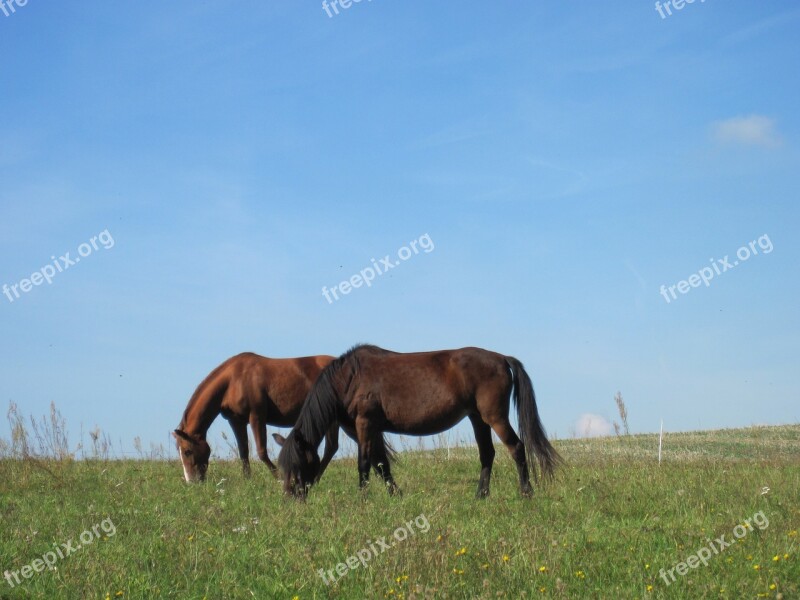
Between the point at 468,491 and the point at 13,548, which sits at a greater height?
the point at 13,548

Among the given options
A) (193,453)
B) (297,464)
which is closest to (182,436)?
(193,453)

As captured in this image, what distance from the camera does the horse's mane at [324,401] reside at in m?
10.8

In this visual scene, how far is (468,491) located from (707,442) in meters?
12.9

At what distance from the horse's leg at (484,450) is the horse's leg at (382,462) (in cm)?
114

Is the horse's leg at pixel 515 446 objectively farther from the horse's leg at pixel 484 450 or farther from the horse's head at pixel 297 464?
the horse's head at pixel 297 464

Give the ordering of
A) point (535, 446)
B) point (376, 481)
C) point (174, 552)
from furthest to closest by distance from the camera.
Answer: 1. point (376, 481)
2. point (535, 446)
3. point (174, 552)

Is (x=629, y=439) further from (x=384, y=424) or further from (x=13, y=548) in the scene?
(x=13, y=548)

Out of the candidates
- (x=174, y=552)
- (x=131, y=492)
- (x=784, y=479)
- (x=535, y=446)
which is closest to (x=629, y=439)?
(x=784, y=479)

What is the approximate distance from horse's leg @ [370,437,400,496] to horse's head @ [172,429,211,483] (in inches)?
132

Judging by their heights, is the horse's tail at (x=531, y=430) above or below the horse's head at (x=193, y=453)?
below

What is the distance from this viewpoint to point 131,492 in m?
11.5

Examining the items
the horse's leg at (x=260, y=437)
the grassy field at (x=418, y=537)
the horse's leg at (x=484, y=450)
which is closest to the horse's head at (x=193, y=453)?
the grassy field at (x=418, y=537)

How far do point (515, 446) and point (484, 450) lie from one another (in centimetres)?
51

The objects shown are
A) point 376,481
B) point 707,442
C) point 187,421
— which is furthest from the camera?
point 707,442
